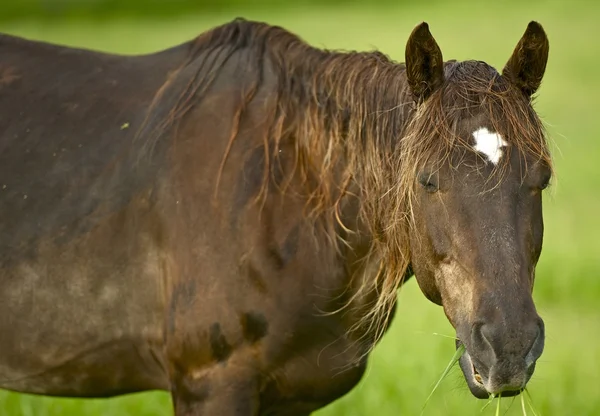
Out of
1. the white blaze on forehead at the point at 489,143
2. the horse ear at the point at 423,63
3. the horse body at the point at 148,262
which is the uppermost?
the horse ear at the point at 423,63

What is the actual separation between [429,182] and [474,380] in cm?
62

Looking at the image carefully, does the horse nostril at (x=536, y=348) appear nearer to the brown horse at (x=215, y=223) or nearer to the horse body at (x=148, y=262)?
the brown horse at (x=215, y=223)

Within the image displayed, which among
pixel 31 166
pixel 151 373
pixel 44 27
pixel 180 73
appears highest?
pixel 180 73

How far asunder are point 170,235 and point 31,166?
635 mm

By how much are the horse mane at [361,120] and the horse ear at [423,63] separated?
5 centimetres

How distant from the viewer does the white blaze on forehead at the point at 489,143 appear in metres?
2.93

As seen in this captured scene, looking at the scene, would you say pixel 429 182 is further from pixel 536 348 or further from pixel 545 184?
pixel 536 348

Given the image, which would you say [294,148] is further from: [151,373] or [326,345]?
[151,373]

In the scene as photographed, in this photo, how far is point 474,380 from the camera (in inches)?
114

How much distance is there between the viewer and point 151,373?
3662mm

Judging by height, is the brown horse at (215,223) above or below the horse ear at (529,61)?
below

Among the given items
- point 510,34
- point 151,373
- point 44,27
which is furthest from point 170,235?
point 44,27

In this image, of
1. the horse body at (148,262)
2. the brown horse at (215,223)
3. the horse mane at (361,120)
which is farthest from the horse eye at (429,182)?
the horse body at (148,262)

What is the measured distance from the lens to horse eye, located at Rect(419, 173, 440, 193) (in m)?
2.97
